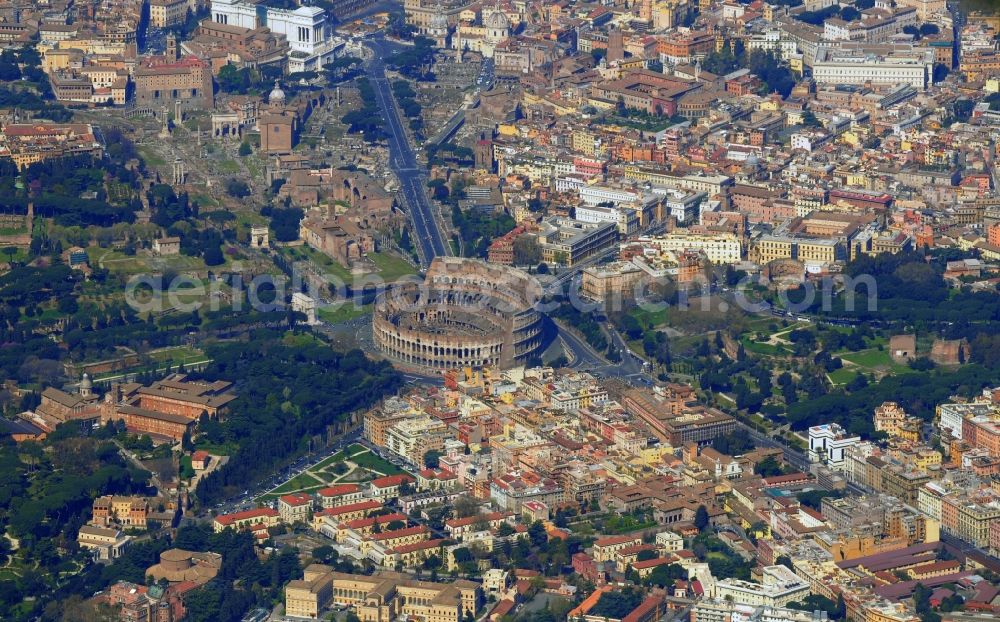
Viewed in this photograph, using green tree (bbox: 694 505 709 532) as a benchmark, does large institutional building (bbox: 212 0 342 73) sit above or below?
above

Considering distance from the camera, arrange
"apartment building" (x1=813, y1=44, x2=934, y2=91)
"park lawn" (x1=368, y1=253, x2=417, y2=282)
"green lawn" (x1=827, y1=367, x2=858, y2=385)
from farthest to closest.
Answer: "apartment building" (x1=813, y1=44, x2=934, y2=91), "park lawn" (x1=368, y1=253, x2=417, y2=282), "green lawn" (x1=827, y1=367, x2=858, y2=385)

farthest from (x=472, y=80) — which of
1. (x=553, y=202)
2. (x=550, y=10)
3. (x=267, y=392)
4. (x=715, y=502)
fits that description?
(x=715, y=502)

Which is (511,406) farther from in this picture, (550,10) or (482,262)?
(550,10)

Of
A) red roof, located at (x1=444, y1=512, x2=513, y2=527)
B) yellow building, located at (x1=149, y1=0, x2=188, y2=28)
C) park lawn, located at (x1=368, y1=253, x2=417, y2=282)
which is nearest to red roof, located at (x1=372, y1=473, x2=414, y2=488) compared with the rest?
red roof, located at (x1=444, y1=512, x2=513, y2=527)

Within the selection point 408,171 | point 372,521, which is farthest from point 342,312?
point 372,521

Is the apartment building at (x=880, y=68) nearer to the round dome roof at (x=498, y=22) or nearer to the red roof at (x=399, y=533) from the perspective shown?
the round dome roof at (x=498, y=22)

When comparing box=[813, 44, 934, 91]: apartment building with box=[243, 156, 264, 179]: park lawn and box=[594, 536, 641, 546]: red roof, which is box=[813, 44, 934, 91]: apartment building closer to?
box=[243, 156, 264, 179]: park lawn

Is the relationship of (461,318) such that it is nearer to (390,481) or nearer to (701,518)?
(390,481)
